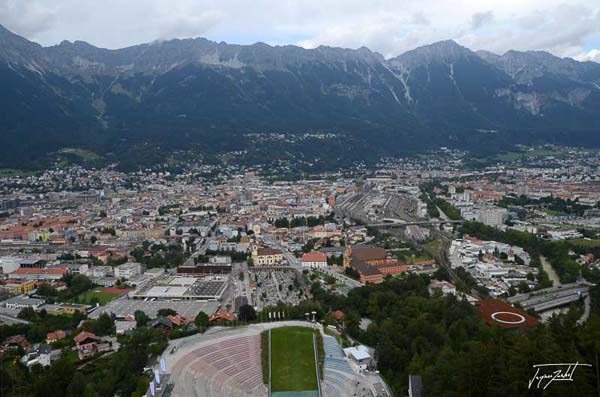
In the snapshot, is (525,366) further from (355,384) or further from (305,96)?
(305,96)

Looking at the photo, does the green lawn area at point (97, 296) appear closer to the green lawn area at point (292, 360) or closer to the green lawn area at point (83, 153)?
the green lawn area at point (292, 360)

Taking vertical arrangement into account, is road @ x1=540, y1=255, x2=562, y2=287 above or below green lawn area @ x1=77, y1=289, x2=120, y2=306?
below

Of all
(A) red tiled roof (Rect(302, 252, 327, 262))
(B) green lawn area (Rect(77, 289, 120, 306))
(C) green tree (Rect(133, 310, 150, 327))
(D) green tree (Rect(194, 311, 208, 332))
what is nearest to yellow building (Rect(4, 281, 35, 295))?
(B) green lawn area (Rect(77, 289, 120, 306))

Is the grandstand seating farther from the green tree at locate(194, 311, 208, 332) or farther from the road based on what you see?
the road

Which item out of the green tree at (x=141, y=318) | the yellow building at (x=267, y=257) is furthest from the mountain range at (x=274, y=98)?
the green tree at (x=141, y=318)

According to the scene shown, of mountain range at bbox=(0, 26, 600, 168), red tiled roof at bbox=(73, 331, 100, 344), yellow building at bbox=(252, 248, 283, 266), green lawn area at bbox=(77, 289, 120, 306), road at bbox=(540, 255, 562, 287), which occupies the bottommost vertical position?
road at bbox=(540, 255, 562, 287)

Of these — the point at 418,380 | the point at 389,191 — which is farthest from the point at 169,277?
the point at 389,191

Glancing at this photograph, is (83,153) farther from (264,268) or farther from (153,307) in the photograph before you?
(153,307)
